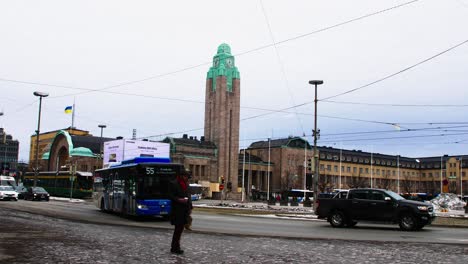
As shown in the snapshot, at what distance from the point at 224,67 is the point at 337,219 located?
93.9m

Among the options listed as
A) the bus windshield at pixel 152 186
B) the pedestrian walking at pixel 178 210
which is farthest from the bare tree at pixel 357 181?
the pedestrian walking at pixel 178 210

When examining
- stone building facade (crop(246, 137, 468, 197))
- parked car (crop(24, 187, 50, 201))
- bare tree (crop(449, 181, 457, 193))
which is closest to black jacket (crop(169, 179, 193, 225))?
parked car (crop(24, 187, 50, 201))

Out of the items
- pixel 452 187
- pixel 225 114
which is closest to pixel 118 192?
pixel 225 114

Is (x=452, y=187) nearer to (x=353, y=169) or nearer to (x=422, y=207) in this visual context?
(x=353, y=169)

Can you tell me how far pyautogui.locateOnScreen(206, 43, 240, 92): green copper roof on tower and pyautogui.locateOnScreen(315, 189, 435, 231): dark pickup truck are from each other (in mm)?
92147

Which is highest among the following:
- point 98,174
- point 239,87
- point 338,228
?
point 239,87

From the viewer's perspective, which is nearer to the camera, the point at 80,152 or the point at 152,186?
the point at 152,186

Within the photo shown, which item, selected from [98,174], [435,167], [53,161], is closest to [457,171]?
[435,167]

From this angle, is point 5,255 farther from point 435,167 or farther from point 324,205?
point 435,167

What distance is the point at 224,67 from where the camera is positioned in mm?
113562

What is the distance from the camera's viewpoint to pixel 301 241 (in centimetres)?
1442

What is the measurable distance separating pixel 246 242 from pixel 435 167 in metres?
150

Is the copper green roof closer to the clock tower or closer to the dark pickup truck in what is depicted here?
the clock tower

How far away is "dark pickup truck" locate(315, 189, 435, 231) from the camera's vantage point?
66.4 feet
